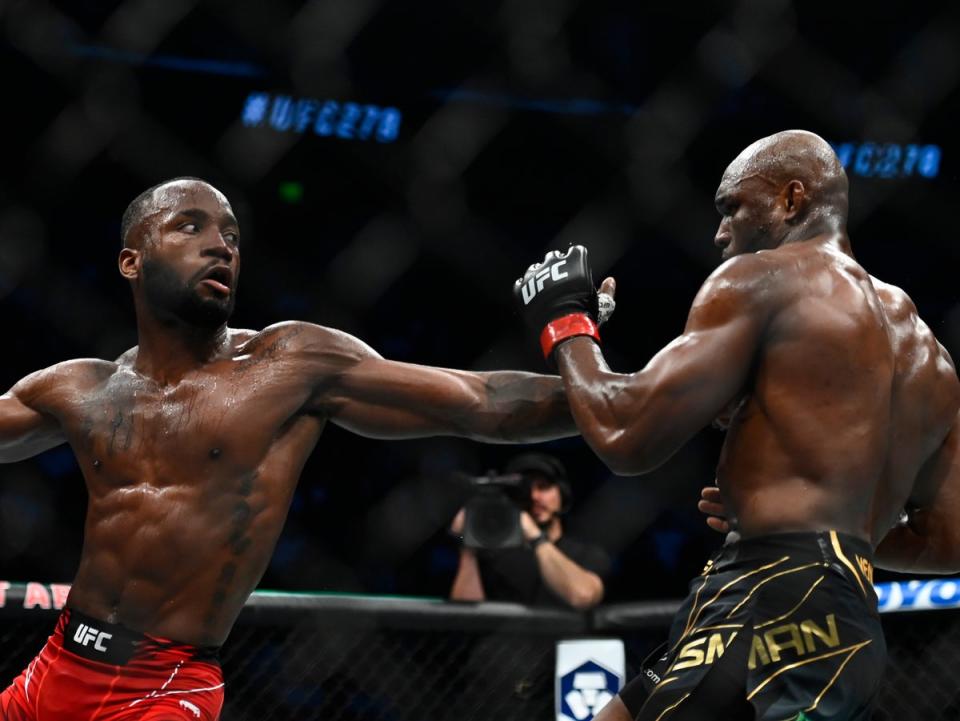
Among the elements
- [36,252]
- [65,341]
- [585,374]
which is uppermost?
[36,252]

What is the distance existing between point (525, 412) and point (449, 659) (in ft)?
3.93

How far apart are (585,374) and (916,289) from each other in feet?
11.4

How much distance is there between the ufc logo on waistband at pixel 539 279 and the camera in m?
1.87

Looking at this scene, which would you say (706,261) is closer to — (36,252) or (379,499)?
(379,499)

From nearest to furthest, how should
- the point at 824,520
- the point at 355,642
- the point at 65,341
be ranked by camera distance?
the point at 824,520, the point at 355,642, the point at 65,341

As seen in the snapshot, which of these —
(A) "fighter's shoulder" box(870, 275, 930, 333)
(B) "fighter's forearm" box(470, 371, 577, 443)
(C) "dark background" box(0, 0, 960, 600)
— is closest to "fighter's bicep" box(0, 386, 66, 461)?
(B) "fighter's forearm" box(470, 371, 577, 443)

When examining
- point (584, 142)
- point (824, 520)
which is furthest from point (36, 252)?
point (824, 520)

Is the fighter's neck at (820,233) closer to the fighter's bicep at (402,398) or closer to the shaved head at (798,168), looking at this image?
the shaved head at (798,168)

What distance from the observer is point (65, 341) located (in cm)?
452

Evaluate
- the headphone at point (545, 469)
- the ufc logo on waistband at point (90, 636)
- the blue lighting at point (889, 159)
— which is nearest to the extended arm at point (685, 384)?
the ufc logo on waistband at point (90, 636)

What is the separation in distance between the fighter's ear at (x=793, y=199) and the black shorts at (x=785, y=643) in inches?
19.1

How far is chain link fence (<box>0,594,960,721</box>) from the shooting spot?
271 centimetres

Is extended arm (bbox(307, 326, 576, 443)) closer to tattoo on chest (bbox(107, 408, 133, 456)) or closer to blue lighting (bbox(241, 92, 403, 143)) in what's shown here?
tattoo on chest (bbox(107, 408, 133, 456))

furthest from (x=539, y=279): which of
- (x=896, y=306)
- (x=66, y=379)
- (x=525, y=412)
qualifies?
(x=66, y=379)
